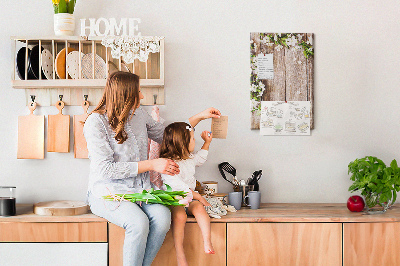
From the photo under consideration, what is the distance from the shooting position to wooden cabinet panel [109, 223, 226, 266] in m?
1.95

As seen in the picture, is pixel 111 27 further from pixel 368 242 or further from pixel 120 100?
pixel 368 242

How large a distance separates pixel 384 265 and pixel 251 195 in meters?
0.75

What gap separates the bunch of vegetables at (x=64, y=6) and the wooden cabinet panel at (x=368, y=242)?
1928 mm

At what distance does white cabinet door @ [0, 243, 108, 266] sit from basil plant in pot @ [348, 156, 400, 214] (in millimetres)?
1423

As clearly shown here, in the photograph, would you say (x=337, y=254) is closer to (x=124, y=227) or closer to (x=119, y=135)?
(x=124, y=227)

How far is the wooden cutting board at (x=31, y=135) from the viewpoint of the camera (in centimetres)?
236

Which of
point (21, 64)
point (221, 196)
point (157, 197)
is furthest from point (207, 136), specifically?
point (21, 64)

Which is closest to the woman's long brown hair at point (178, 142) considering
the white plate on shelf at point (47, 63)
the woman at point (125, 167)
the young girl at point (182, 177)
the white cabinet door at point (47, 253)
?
the young girl at point (182, 177)

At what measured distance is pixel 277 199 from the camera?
8.00 ft

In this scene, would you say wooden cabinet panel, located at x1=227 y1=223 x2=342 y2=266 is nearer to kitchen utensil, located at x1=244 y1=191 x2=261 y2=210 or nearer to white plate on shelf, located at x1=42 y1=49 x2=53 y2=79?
kitchen utensil, located at x1=244 y1=191 x2=261 y2=210

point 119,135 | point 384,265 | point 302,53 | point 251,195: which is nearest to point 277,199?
point 251,195

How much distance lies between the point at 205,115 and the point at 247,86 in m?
0.40

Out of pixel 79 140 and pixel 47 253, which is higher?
pixel 79 140

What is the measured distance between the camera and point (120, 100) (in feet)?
6.31
